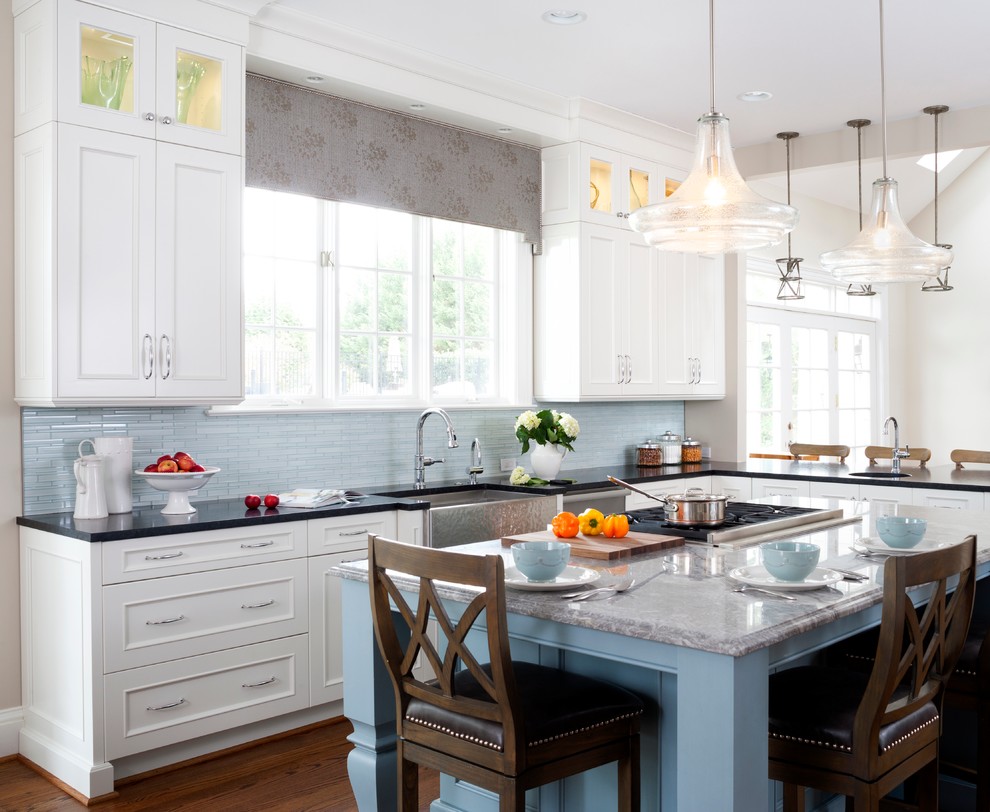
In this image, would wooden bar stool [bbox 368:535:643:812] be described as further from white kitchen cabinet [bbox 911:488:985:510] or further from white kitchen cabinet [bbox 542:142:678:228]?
white kitchen cabinet [bbox 542:142:678:228]

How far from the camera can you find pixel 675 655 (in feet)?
6.24

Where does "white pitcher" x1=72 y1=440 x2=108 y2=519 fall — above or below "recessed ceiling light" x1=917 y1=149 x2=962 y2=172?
below

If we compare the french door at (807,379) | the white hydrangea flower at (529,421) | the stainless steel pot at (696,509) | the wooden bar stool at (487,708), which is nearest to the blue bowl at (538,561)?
the wooden bar stool at (487,708)

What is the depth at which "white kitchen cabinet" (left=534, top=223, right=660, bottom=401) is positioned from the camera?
18.0 feet

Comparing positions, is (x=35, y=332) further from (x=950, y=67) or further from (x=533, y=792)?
(x=950, y=67)

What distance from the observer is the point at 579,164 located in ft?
17.9

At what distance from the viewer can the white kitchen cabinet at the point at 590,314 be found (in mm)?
5488

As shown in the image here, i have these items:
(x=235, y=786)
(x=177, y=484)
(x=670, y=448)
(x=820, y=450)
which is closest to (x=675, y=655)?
(x=235, y=786)

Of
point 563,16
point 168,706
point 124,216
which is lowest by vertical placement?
point 168,706

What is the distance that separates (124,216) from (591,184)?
2873 mm

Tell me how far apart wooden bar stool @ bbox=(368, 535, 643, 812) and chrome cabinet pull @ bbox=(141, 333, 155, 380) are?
1.79m

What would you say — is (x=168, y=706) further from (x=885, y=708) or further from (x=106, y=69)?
(x=885, y=708)

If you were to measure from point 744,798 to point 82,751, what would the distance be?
94.7 inches

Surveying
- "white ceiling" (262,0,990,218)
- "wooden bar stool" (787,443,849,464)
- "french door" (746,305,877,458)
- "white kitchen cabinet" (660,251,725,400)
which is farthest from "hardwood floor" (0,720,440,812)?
"french door" (746,305,877,458)
